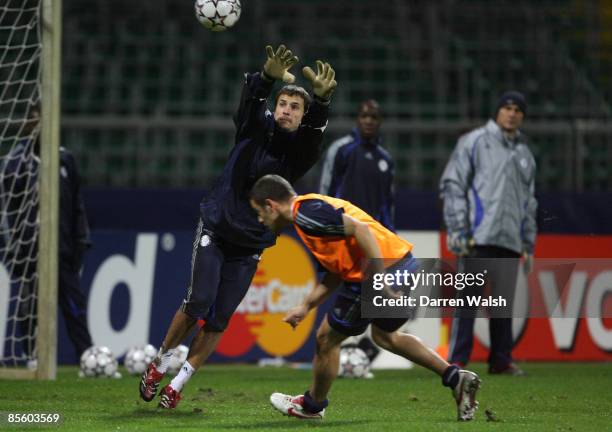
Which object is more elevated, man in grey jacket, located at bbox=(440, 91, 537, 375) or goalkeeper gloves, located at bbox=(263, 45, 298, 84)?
goalkeeper gloves, located at bbox=(263, 45, 298, 84)

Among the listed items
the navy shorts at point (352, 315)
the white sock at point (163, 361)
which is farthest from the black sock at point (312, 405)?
the white sock at point (163, 361)

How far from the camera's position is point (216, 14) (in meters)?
8.06

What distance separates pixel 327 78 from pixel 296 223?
125 centimetres

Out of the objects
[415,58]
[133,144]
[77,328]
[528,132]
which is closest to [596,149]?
[528,132]

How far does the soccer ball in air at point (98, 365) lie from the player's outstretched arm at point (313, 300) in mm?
4000

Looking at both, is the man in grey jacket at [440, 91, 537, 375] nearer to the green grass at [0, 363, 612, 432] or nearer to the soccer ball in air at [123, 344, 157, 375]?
the green grass at [0, 363, 612, 432]

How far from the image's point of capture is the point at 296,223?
6250 millimetres

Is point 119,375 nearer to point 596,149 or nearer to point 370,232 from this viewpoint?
point 370,232

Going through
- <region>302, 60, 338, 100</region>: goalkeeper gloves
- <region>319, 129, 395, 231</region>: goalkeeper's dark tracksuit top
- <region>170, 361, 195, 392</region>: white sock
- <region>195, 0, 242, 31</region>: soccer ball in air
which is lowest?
<region>170, 361, 195, 392</region>: white sock

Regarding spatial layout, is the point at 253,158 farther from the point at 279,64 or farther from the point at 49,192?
the point at 49,192

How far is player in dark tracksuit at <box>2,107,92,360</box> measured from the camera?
34.2 feet

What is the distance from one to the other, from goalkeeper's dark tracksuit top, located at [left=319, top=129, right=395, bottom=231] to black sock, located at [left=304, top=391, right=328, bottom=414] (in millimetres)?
3976

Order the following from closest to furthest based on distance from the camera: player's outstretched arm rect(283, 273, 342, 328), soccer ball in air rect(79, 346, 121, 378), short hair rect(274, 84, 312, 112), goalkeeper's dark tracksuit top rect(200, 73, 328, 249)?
1. player's outstretched arm rect(283, 273, 342, 328)
2. goalkeeper's dark tracksuit top rect(200, 73, 328, 249)
3. short hair rect(274, 84, 312, 112)
4. soccer ball in air rect(79, 346, 121, 378)

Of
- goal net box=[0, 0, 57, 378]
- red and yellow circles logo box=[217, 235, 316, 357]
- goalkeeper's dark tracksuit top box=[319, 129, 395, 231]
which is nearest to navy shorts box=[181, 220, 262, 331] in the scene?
goal net box=[0, 0, 57, 378]
